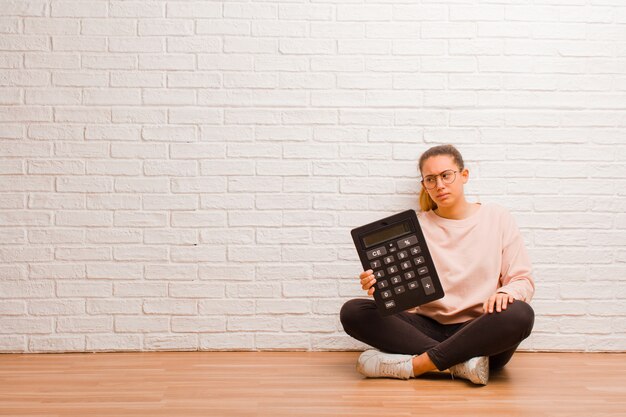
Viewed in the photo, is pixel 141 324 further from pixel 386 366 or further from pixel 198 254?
pixel 386 366

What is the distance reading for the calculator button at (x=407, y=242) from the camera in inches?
78.3

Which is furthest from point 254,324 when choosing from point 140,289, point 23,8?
point 23,8

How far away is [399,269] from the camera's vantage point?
1.99 meters

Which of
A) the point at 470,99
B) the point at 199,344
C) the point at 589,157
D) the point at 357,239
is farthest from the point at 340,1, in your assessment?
the point at 199,344

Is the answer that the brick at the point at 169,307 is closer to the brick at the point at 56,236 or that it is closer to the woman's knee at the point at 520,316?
the brick at the point at 56,236

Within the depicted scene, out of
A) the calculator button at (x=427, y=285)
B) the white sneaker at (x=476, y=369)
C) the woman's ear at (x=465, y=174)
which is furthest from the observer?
the woman's ear at (x=465, y=174)

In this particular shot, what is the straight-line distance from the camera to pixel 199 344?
2.33m

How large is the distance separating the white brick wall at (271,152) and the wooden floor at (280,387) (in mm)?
168

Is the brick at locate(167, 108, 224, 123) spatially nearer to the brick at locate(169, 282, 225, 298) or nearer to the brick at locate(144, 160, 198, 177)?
the brick at locate(144, 160, 198, 177)

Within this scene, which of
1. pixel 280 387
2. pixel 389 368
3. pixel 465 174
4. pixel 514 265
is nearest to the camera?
pixel 280 387

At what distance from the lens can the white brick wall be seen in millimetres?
2318

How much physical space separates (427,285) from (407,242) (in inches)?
5.6

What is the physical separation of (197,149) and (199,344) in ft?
2.30

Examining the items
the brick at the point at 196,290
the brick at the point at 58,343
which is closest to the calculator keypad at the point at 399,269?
the brick at the point at 196,290
